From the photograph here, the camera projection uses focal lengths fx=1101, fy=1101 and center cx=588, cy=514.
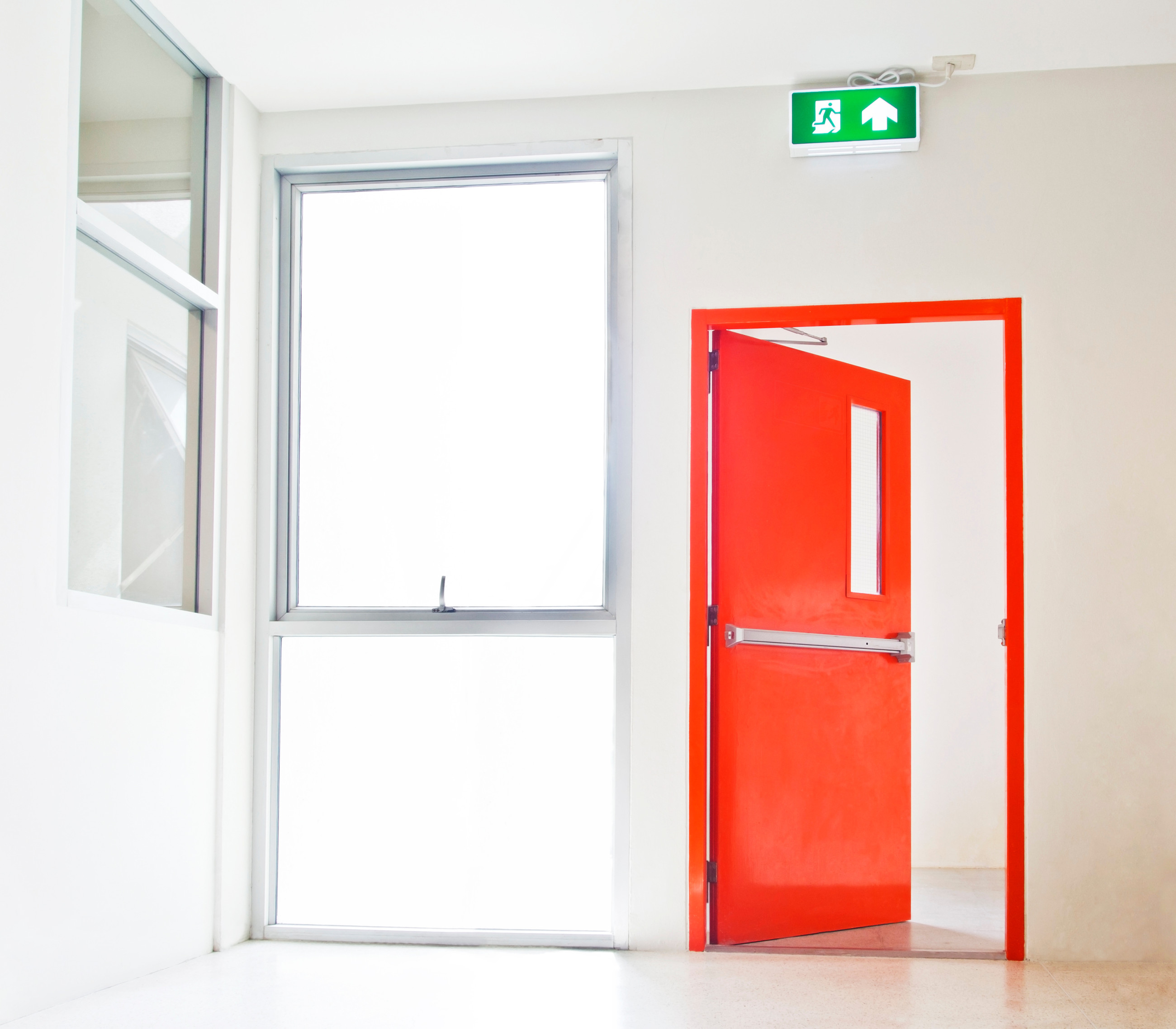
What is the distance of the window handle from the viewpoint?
11.7 feet

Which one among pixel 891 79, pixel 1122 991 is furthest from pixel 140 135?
pixel 1122 991

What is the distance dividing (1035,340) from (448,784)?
2.28 m

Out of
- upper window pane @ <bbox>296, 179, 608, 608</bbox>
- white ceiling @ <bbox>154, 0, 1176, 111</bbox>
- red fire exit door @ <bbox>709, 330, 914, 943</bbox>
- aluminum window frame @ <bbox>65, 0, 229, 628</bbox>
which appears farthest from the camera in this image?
upper window pane @ <bbox>296, 179, 608, 608</bbox>

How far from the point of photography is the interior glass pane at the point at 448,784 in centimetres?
345

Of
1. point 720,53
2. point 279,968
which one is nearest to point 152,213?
point 720,53

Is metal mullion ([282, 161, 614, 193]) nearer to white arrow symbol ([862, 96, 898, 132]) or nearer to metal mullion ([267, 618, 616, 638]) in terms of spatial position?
white arrow symbol ([862, 96, 898, 132])

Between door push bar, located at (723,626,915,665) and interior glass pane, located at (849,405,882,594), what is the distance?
19cm

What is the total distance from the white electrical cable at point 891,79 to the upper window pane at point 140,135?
207 centimetres

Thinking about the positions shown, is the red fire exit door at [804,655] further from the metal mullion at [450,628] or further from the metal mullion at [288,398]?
the metal mullion at [288,398]

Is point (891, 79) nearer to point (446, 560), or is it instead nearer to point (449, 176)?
point (449, 176)

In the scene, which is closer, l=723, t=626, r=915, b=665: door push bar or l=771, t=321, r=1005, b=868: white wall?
l=723, t=626, r=915, b=665: door push bar

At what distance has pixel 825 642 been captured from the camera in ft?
12.1

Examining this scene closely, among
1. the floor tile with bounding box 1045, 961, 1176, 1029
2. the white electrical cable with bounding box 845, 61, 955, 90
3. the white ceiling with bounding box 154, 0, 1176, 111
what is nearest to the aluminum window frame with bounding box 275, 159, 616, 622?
the white ceiling with bounding box 154, 0, 1176, 111

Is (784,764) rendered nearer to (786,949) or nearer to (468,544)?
(786,949)
